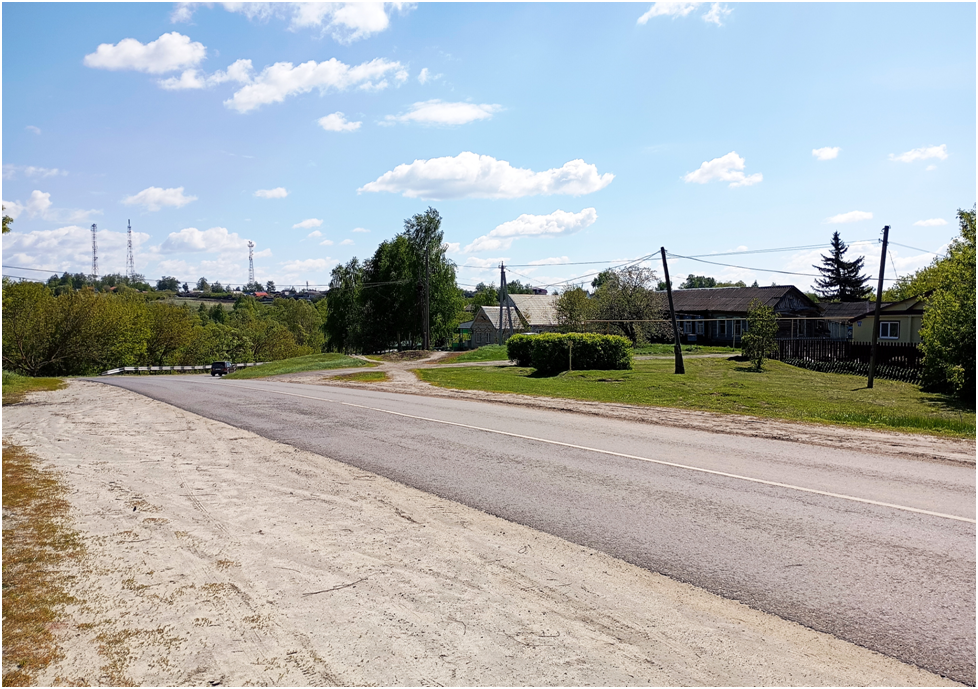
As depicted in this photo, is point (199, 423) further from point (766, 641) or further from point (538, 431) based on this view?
point (766, 641)

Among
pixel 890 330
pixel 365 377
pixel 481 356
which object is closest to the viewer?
pixel 365 377

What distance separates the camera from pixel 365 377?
117 feet

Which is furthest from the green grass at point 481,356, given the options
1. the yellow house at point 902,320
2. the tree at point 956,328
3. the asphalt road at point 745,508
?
the asphalt road at point 745,508

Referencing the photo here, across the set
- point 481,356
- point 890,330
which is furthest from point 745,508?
point 890,330

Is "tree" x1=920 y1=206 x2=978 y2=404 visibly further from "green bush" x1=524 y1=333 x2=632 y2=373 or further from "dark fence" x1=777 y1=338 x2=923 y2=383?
"green bush" x1=524 y1=333 x2=632 y2=373

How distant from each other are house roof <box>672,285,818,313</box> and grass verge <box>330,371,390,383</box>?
34.7 m

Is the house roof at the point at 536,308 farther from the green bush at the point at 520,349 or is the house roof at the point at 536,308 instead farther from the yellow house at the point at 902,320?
the yellow house at the point at 902,320

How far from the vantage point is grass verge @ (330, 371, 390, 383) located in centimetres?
3362

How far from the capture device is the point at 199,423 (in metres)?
16.1

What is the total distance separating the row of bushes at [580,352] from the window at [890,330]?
24375mm

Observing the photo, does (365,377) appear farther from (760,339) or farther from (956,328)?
(956,328)

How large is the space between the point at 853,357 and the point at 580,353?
14.9 m

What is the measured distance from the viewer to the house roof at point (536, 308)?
6900cm

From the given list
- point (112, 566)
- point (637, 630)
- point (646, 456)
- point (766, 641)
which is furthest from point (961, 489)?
point (112, 566)
